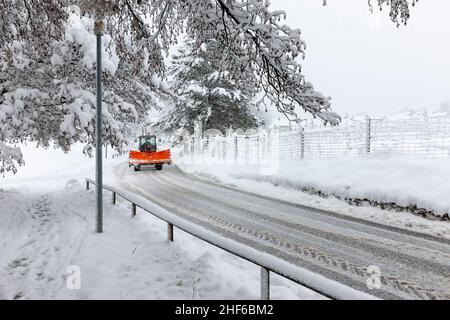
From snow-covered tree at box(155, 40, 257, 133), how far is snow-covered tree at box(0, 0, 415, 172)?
16.9 metres

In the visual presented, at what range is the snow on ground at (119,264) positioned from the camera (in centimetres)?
479

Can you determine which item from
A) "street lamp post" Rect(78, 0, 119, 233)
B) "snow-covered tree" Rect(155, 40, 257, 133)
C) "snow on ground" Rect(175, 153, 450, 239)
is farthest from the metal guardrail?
"snow-covered tree" Rect(155, 40, 257, 133)

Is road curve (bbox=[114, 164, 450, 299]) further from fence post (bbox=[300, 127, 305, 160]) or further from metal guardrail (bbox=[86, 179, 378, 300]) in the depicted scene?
fence post (bbox=[300, 127, 305, 160])

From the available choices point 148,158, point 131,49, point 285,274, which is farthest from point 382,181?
point 148,158

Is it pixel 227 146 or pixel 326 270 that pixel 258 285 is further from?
pixel 227 146

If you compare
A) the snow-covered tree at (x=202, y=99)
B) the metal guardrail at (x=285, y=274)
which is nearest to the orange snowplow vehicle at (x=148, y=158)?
the snow-covered tree at (x=202, y=99)

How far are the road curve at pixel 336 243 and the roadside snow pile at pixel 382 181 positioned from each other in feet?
6.01

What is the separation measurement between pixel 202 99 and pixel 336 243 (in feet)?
80.1

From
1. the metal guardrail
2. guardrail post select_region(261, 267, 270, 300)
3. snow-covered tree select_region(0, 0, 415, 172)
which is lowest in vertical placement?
guardrail post select_region(261, 267, 270, 300)

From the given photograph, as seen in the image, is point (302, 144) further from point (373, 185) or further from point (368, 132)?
point (373, 185)

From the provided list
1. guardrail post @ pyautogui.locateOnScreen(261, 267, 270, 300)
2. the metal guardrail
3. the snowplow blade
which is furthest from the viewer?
the snowplow blade

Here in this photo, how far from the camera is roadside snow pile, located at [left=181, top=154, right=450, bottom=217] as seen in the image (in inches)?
388

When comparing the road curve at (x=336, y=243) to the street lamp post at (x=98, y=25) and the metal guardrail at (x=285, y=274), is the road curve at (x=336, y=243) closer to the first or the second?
the metal guardrail at (x=285, y=274)
